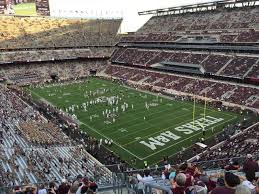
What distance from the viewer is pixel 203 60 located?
53.4 metres

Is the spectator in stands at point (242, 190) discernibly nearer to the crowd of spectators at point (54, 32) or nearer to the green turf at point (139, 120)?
the green turf at point (139, 120)

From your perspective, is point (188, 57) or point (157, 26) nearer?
point (188, 57)

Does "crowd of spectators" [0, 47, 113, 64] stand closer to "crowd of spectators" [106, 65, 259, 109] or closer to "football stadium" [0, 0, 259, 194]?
"football stadium" [0, 0, 259, 194]

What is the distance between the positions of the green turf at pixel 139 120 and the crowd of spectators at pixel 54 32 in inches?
1009

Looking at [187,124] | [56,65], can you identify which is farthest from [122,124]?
[56,65]

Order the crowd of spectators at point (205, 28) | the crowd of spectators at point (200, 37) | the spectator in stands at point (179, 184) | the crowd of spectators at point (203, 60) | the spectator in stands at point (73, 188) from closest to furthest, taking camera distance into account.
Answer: the spectator in stands at point (179, 184) → the spectator in stands at point (73, 188) → the crowd of spectators at point (203, 60) → the crowd of spectators at point (200, 37) → the crowd of spectators at point (205, 28)

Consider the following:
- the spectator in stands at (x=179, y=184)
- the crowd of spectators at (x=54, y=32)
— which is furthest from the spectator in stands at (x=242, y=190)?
the crowd of spectators at (x=54, y=32)

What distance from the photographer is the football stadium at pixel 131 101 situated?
1067 centimetres

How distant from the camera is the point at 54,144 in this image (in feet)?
87.2

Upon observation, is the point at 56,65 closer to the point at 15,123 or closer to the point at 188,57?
the point at 188,57

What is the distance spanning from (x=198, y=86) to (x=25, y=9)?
4973 centimetres

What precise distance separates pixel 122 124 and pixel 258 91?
1698cm

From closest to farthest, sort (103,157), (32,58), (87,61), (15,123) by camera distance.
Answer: (103,157) < (15,123) < (32,58) < (87,61)

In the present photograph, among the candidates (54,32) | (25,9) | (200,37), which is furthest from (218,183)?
(25,9)
